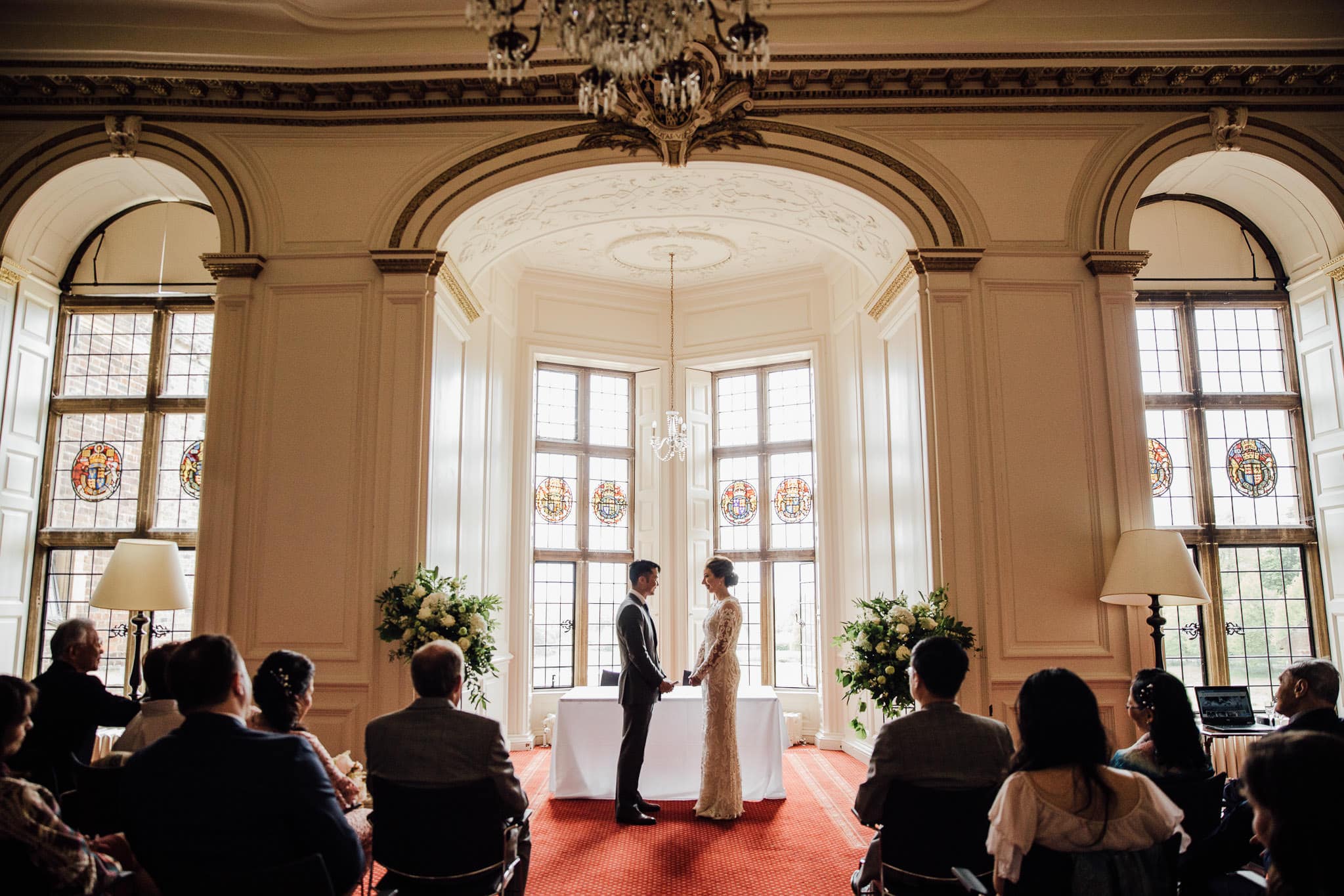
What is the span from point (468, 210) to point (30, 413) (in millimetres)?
3831

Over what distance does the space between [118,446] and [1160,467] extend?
8.49 metres

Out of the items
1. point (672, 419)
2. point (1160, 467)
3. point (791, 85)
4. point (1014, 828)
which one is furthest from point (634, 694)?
point (1160, 467)

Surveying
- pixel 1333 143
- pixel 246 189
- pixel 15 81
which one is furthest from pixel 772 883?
pixel 15 81

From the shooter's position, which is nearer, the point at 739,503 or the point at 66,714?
the point at 66,714

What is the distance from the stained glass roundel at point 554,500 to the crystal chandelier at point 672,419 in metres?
1.00

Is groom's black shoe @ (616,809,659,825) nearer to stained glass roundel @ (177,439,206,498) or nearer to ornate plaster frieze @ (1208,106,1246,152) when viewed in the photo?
stained glass roundel @ (177,439,206,498)

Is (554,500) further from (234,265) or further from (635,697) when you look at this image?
(234,265)

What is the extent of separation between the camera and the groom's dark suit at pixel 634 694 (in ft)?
18.7

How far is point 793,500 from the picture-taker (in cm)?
912

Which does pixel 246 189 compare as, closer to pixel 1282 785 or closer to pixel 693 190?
pixel 693 190

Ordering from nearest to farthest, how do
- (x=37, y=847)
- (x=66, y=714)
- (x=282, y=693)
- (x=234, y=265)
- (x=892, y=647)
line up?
(x=37, y=847)
(x=282, y=693)
(x=66, y=714)
(x=892, y=647)
(x=234, y=265)

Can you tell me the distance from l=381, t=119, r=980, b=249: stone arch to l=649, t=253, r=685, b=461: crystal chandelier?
249 cm

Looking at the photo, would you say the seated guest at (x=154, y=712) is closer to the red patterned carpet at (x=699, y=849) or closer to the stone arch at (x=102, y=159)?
the red patterned carpet at (x=699, y=849)

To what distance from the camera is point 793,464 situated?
30.2 ft
